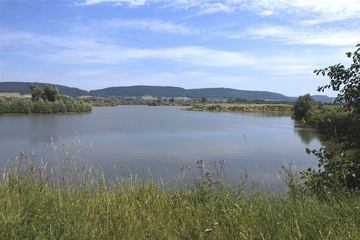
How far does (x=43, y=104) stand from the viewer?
4697 cm

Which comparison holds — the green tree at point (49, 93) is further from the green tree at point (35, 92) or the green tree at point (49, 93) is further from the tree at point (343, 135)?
the tree at point (343, 135)

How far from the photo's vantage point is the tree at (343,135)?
365cm

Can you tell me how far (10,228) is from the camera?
7.75 ft

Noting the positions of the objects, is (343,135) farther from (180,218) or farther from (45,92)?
(45,92)

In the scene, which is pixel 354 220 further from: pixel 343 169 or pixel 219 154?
pixel 219 154

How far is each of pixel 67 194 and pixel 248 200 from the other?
198cm

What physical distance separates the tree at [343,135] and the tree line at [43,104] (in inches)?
1891

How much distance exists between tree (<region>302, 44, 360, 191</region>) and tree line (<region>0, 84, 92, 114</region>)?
48.0m

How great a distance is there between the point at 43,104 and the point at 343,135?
160 feet

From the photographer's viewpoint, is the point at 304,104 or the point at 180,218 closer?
the point at 180,218

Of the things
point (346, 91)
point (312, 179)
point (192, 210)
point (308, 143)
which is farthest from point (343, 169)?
point (308, 143)

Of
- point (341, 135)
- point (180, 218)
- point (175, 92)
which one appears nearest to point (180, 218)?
point (180, 218)

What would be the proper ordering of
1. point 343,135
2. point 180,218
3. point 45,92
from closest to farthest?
point 180,218
point 343,135
point 45,92

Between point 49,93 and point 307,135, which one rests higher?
point 49,93
